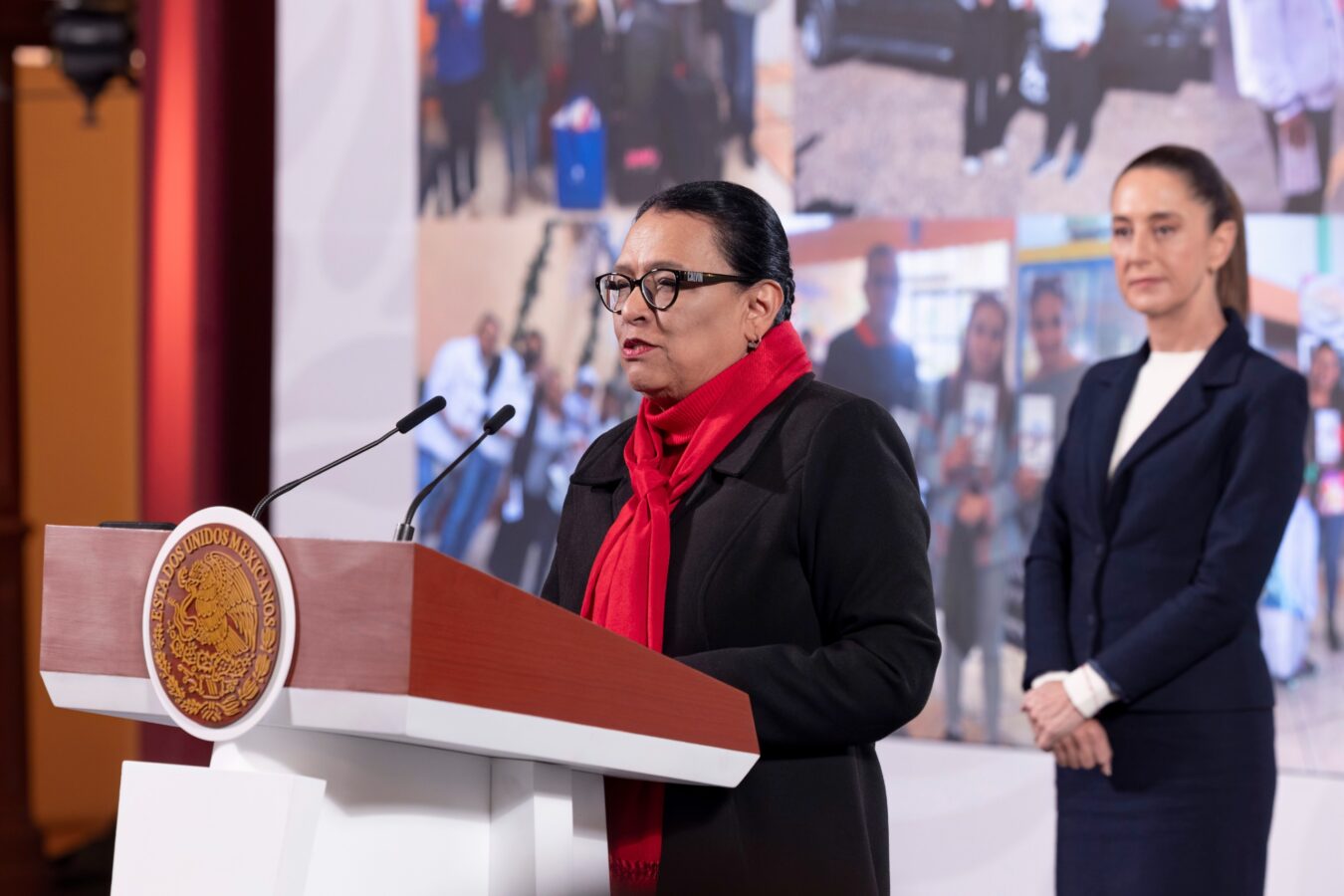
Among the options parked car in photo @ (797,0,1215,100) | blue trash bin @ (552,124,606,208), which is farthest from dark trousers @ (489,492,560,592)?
parked car in photo @ (797,0,1215,100)

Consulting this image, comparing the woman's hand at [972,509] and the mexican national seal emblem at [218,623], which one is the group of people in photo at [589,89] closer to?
the woman's hand at [972,509]

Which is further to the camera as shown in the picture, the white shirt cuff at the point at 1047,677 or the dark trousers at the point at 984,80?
the dark trousers at the point at 984,80

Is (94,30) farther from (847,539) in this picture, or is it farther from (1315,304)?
(847,539)

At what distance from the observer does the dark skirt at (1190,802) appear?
107 inches

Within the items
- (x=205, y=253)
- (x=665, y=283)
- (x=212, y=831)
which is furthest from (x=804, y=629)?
(x=205, y=253)

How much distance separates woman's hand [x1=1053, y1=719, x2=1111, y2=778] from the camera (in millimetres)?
2766

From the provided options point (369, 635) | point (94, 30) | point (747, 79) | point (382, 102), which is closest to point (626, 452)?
point (369, 635)

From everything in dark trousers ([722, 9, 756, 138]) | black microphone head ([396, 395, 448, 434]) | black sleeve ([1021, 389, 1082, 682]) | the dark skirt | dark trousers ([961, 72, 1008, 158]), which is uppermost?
dark trousers ([722, 9, 756, 138])

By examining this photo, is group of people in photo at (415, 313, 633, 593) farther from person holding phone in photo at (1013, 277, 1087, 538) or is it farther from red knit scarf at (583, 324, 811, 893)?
red knit scarf at (583, 324, 811, 893)

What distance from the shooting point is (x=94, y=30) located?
5504 millimetres

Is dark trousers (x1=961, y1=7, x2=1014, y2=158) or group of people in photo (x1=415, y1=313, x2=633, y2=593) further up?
dark trousers (x1=961, y1=7, x2=1014, y2=158)

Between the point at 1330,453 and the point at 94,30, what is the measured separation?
4147 millimetres

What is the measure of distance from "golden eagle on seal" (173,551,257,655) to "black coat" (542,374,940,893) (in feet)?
1.65

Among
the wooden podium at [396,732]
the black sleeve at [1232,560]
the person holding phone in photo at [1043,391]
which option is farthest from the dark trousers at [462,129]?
the wooden podium at [396,732]
